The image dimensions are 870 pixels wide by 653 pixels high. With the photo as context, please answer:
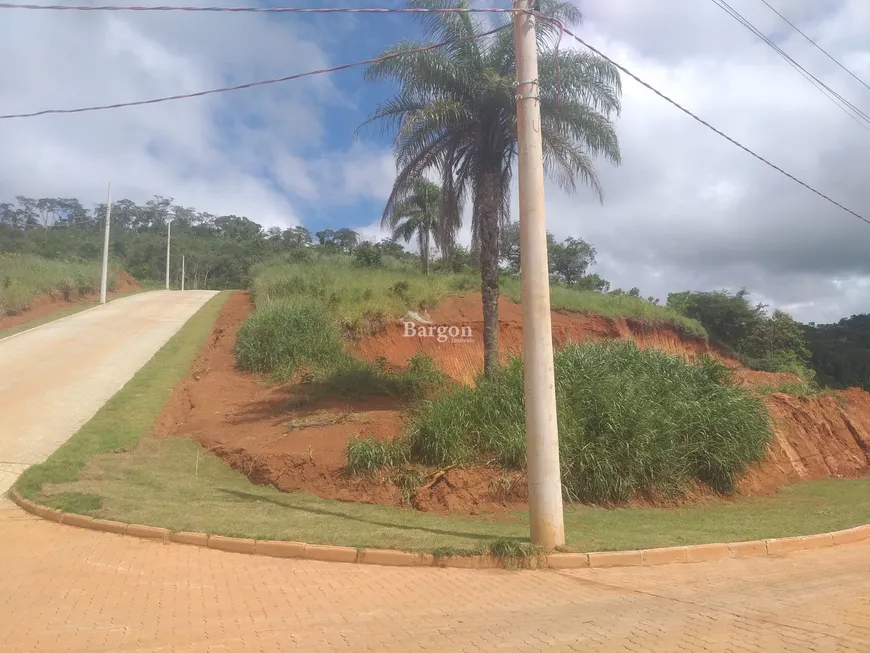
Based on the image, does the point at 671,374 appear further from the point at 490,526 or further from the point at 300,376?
the point at 300,376

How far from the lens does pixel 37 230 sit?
7031 centimetres

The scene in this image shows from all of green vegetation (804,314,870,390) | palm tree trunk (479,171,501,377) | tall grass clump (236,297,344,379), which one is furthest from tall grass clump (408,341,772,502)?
green vegetation (804,314,870,390)

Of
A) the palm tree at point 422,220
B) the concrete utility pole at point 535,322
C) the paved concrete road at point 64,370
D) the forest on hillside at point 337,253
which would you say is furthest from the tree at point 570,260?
the concrete utility pole at point 535,322

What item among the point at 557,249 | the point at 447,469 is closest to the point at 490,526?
the point at 447,469

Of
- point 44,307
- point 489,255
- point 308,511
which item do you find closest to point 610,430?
point 489,255

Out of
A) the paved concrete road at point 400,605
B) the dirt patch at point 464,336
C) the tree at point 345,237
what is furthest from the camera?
the tree at point 345,237

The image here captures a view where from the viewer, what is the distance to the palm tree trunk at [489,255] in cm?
1356

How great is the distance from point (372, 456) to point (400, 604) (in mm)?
4931

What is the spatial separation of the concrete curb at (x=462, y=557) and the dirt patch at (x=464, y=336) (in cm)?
951

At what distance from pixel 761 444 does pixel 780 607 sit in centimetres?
840

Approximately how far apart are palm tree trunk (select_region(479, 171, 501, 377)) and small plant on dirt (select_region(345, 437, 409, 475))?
3.28 m

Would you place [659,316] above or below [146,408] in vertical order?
above

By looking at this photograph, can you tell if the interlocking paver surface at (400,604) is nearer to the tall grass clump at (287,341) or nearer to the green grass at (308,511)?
the green grass at (308,511)

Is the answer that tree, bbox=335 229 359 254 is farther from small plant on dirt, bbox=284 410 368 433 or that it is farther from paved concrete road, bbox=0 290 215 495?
small plant on dirt, bbox=284 410 368 433
